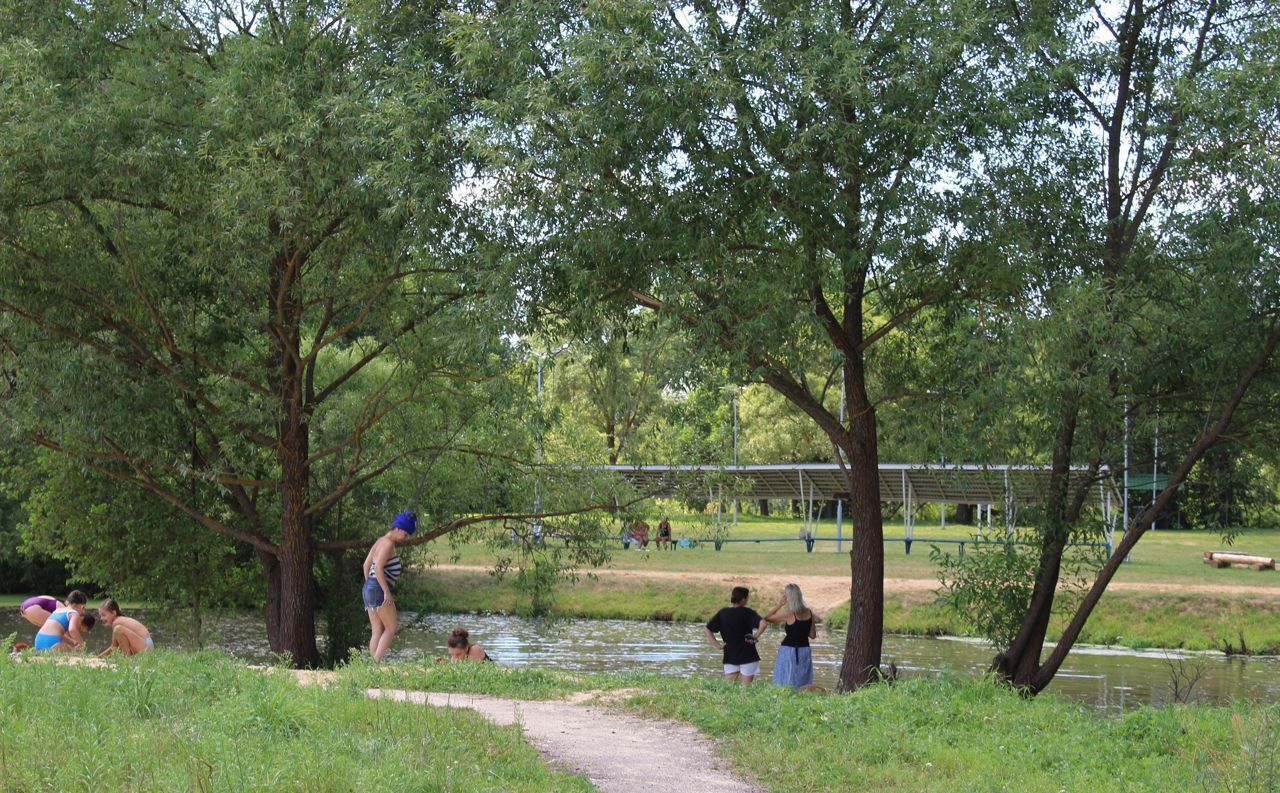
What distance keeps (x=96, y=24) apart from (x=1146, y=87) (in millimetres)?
12683

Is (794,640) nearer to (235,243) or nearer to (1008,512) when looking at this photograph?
(1008,512)

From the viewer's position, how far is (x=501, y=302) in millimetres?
12766

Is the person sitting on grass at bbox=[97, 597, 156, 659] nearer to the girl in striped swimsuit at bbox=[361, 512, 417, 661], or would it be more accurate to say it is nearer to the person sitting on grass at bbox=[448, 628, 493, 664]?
the girl in striped swimsuit at bbox=[361, 512, 417, 661]

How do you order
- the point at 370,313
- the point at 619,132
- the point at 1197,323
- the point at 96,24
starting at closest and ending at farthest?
the point at 619,132
the point at 1197,323
the point at 96,24
the point at 370,313

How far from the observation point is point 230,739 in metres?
6.73

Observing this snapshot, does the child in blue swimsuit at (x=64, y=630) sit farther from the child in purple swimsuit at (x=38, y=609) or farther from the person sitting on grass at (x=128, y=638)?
the person sitting on grass at (x=128, y=638)

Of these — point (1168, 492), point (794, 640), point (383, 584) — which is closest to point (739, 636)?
point (794, 640)

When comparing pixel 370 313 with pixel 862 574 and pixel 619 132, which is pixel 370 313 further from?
pixel 862 574

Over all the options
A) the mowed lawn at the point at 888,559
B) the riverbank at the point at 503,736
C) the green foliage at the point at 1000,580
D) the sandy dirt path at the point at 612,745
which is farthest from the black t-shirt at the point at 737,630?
the mowed lawn at the point at 888,559

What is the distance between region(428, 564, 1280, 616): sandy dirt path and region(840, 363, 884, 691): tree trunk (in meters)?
13.5

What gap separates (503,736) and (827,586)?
81.8ft

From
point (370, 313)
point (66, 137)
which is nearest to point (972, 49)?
point (370, 313)

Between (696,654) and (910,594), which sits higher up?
(910,594)

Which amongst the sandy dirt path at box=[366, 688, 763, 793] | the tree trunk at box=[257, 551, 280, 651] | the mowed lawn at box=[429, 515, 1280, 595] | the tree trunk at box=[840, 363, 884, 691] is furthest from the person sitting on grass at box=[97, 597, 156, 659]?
the mowed lawn at box=[429, 515, 1280, 595]
